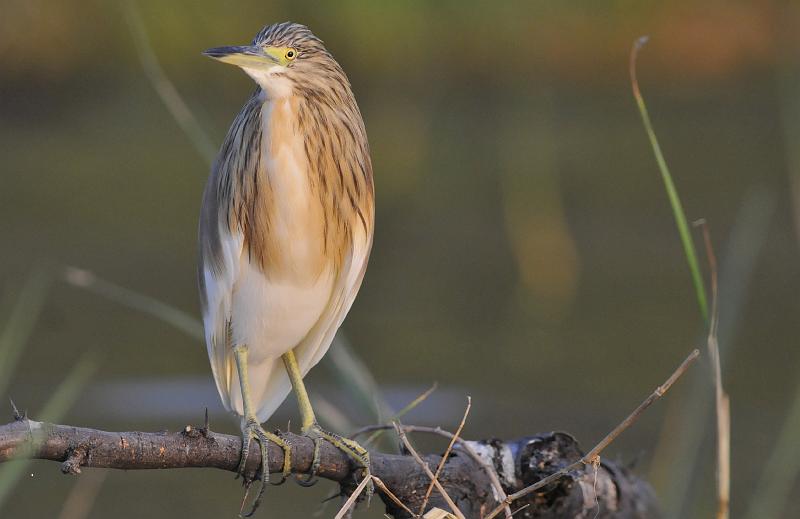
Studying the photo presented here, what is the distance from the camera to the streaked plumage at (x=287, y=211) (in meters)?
2.89

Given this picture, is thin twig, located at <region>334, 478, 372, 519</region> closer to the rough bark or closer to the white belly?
the rough bark

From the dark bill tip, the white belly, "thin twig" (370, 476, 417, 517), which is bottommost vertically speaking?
"thin twig" (370, 476, 417, 517)

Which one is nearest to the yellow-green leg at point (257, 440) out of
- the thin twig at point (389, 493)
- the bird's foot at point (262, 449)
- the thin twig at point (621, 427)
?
the bird's foot at point (262, 449)

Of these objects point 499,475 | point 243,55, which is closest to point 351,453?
point 499,475

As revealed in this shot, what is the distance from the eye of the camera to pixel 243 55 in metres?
2.69

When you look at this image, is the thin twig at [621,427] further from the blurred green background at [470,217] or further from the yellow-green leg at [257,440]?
the yellow-green leg at [257,440]

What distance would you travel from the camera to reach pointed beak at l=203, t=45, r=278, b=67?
265cm

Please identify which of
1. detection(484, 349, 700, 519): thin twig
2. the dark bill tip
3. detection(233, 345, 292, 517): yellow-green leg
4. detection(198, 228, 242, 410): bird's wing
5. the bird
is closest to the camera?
detection(484, 349, 700, 519): thin twig

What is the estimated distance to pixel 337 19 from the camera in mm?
11812

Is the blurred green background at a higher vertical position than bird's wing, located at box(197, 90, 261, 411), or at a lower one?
lower

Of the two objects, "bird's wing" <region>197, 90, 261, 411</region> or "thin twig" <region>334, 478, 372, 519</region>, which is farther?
"bird's wing" <region>197, 90, 261, 411</region>

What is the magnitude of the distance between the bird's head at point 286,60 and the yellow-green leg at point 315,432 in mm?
703

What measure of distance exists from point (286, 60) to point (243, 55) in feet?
0.60

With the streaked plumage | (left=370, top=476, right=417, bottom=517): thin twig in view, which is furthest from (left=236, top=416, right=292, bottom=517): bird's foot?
the streaked plumage
